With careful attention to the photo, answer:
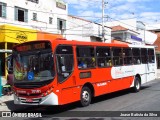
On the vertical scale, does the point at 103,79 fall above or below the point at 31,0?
below

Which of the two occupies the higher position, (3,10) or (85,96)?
(3,10)

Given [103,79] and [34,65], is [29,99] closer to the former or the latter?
[34,65]

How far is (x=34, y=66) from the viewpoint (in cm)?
1198

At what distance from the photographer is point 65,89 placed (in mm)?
12078

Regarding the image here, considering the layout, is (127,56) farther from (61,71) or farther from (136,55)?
(61,71)

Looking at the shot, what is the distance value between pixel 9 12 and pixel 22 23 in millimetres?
1746

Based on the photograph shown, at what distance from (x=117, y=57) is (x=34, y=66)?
5.67 m

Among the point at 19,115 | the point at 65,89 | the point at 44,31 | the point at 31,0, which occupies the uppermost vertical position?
the point at 31,0

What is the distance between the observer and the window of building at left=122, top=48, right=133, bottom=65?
56.3 ft

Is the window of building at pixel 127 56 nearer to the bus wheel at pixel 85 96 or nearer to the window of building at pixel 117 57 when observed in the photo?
the window of building at pixel 117 57

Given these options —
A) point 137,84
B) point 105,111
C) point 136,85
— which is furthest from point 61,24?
point 105,111

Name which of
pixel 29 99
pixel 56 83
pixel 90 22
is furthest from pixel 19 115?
pixel 90 22

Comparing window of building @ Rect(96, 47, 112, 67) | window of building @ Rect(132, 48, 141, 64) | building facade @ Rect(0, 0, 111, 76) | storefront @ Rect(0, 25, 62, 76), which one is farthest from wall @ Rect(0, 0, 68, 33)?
window of building @ Rect(96, 47, 112, 67)

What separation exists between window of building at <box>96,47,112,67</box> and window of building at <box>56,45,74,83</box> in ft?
7.18
